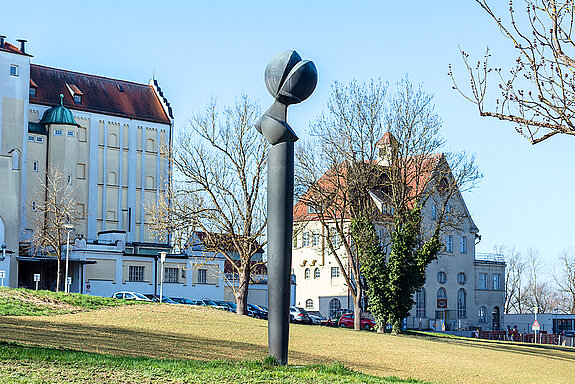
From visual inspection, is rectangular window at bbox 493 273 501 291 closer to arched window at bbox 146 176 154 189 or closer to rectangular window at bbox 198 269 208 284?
rectangular window at bbox 198 269 208 284

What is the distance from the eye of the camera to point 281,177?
13719 mm

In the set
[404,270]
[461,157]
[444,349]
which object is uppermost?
[461,157]

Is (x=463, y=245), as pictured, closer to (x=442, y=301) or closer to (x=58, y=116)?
(x=442, y=301)

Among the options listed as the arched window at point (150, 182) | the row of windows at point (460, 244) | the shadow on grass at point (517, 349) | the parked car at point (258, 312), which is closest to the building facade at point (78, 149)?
the arched window at point (150, 182)

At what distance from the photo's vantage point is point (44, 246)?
65.4 m

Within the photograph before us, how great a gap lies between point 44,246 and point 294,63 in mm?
55449

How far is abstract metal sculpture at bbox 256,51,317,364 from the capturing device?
13.5 metres

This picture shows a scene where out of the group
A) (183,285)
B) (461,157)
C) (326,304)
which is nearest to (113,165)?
(183,285)

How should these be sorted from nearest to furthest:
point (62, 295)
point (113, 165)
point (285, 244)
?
point (285, 244) → point (62, 295) → point (113, 165)

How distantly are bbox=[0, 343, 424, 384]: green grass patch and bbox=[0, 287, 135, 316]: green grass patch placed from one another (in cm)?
1828

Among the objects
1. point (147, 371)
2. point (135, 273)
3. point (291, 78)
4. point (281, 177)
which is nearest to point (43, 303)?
point (281, 177)

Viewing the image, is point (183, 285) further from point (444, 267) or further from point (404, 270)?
point (404, 270)

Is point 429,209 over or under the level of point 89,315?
over

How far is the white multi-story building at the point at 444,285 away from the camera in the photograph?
74500 mm
